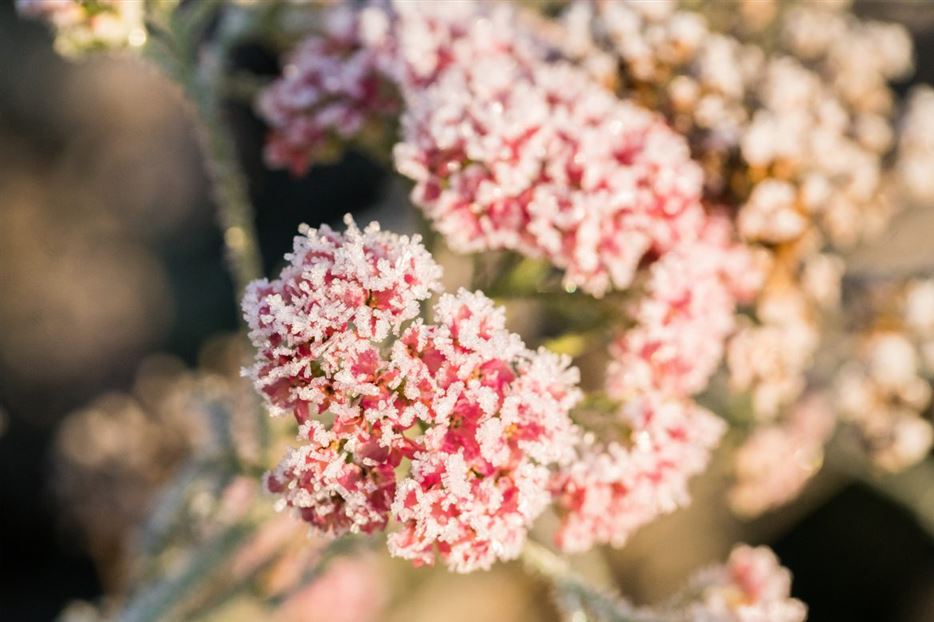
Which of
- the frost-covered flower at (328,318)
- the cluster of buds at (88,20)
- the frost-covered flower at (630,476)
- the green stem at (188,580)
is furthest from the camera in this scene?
the green stem at (188,580)

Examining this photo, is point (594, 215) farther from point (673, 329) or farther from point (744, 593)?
point (744, 593)

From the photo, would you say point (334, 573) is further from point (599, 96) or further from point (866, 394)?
point (599, 96)

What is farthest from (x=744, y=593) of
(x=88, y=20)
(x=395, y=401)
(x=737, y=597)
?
(x=88, y=20)

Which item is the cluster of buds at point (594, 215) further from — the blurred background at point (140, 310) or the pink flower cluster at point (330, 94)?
the blurred background at point (140, 310)

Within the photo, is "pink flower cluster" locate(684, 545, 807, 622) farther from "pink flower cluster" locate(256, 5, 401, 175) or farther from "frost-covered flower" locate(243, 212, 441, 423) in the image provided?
"pink flower cluster" locate(256, 5, 401, 175)

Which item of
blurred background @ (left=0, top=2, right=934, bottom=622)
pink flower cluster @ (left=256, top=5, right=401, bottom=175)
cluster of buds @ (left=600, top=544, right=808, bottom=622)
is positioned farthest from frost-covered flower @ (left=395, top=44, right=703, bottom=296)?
blurred background @ (left=0, top=2, right=934, bottom=622)

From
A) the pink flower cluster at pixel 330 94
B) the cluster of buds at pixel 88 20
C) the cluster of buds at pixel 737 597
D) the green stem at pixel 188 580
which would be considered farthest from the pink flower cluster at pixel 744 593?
the cluster of buds at pixel 88 20
